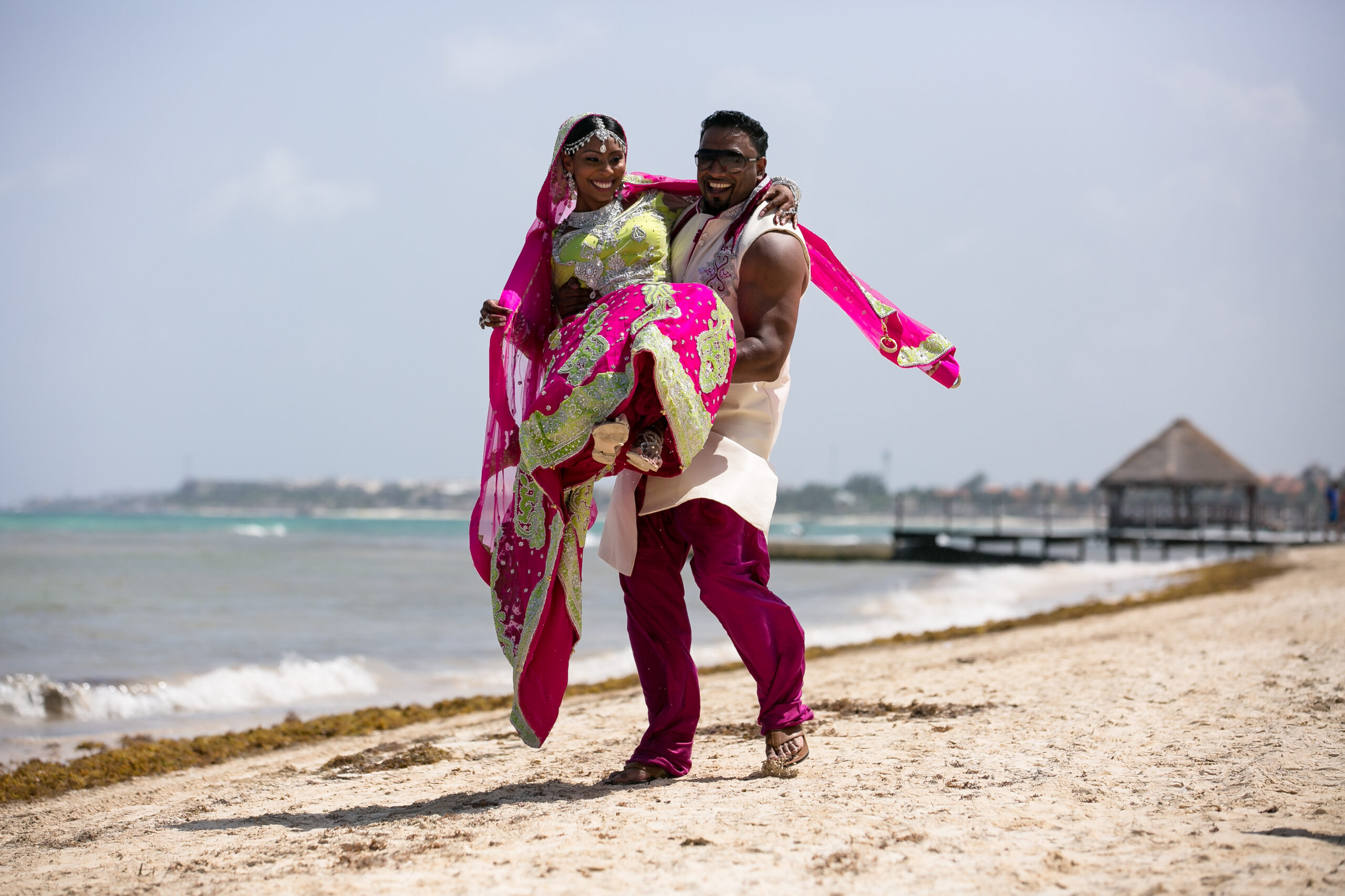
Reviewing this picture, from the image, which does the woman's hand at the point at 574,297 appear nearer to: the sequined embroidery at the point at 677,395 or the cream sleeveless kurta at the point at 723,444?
the cream sleeveless kurta at the point at 723,444

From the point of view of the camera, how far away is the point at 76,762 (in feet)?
17.7

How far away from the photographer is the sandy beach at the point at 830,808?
2.44 m

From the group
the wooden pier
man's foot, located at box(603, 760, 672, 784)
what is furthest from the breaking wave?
the wooden pier

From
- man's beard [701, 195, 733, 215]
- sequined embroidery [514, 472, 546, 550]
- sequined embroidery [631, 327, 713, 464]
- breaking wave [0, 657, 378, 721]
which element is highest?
man's beard [701, 195, 733, 215]

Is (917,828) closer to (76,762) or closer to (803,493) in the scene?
(76,762)

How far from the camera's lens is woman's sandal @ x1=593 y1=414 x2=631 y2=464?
3.00 m

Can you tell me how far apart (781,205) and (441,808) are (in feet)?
7.18

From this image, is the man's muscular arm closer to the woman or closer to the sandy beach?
the woman

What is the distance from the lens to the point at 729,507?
329 centimetres

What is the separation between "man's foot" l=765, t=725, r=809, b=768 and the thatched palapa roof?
1337 inches

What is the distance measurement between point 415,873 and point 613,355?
143 cm

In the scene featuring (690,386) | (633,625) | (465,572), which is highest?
(690,386)

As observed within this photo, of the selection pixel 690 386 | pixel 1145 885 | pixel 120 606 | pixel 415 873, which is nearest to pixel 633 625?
pixel 690 386

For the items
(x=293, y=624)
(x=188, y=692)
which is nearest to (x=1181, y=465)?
(x=293, y=624)
